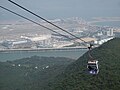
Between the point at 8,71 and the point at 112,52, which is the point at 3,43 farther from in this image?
the point at 112,52

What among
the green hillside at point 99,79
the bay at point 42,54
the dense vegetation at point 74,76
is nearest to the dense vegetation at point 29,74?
the dense vegetation at point 74,76

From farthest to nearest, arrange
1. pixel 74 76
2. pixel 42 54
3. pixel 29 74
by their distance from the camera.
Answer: pixel 42 54 < pixel 29 74 < pixel 74 76

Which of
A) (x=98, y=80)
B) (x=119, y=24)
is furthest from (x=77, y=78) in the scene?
(x=119, y=24)

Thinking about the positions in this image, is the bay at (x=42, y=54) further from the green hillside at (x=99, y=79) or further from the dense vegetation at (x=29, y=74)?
the green hillside at (x=99, y=79)

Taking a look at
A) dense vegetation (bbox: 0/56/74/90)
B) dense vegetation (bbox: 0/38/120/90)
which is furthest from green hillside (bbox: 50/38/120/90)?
dense vegetation (bbox: 0/56/74/90)

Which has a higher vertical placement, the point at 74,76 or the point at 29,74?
the point at 74,76

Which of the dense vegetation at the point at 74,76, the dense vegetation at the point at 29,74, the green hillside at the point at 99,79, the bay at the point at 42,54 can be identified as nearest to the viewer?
the green hillside at the point at 99,79

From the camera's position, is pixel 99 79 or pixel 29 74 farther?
pixel 29 74

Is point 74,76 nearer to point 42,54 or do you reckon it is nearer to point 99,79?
point 99,79

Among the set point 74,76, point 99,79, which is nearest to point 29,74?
point 74,76
